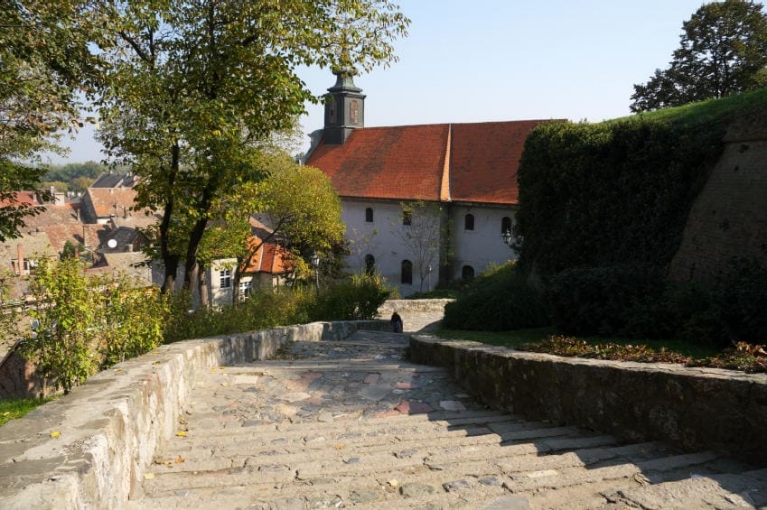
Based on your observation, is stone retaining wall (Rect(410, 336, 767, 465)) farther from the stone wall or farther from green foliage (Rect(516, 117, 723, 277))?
green foliage (Rect(516, 117, 723, 277))

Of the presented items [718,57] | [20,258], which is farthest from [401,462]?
[20,258]

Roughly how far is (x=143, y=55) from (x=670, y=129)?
36.0ft

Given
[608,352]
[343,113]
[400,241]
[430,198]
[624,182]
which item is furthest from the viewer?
[343,113]

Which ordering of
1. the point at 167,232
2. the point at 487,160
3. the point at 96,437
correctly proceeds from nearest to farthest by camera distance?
the point at 96,437, the point at 167,232, the point at 487,160

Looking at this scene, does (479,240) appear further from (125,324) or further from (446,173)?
(125,324)

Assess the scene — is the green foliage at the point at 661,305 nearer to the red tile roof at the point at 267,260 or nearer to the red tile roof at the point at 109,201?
A: the red tile roof at the point at 267,260

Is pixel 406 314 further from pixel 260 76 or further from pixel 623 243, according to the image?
pixel 260 76

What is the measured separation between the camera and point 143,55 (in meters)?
10.6

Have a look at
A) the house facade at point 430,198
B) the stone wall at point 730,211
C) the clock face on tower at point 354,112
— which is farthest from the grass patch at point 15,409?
the clock face on tower at point 354,112

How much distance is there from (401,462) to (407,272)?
33.6 metres

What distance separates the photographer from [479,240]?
114 feet

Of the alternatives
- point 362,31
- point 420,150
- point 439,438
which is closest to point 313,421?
point 439,438

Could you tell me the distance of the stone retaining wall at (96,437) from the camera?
2654 mm

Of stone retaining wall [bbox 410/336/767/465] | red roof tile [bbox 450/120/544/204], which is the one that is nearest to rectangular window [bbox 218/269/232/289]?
red roof tile [bbox 450/120/544/204]
